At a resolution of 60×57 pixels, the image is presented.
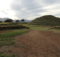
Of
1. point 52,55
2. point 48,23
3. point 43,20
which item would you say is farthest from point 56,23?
point 52,55

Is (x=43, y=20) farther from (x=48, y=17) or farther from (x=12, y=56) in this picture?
(x=12, y=56)

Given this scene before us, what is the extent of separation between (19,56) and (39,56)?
149 centimetres

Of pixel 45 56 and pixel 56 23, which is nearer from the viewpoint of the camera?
pixel 45 56

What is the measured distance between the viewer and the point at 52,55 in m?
11.6

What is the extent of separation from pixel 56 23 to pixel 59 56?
45.5 meters

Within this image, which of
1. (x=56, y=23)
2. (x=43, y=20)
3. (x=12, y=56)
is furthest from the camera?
(x=43, y=20)

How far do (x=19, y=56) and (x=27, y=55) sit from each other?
2.19 feet

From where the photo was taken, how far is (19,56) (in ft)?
36.6

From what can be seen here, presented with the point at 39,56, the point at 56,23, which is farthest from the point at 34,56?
the point at 56,23

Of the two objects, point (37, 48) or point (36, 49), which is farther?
point (37, 48)

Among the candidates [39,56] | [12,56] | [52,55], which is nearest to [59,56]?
[52,55]

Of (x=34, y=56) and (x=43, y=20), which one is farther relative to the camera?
(x=43, y=20)

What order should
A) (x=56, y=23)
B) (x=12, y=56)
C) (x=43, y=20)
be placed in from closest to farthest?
(x=12, y=56), (x=56, y=23), (x=43, y=20)

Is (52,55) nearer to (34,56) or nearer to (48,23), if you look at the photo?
(34,56)
